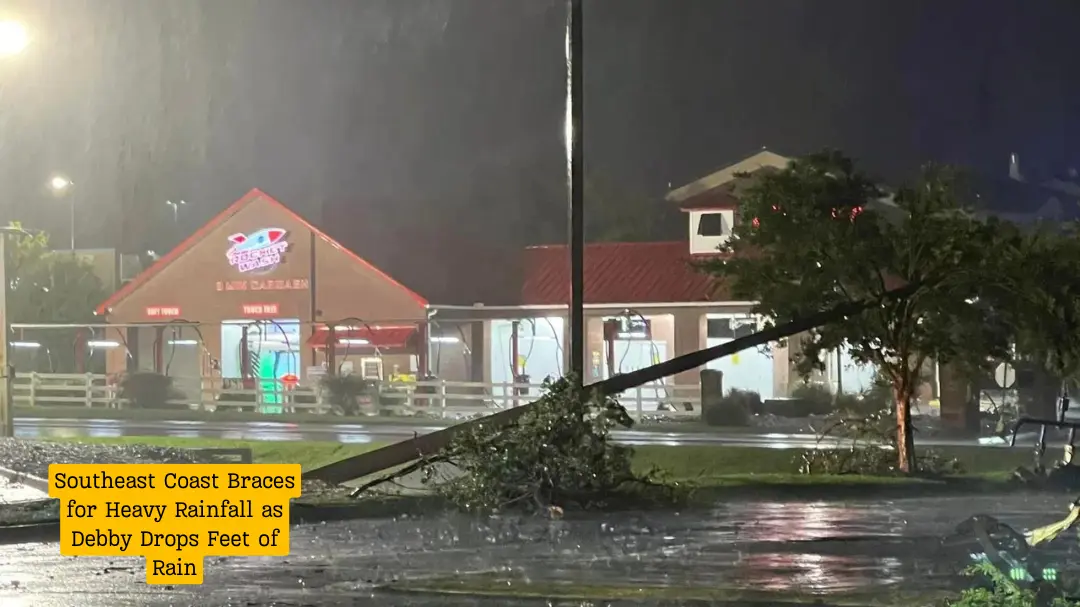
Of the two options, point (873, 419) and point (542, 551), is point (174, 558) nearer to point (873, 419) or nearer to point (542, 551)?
point (542, 551)

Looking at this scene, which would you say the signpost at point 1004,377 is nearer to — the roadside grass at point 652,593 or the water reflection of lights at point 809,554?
the water reflection of lights at point 809,554

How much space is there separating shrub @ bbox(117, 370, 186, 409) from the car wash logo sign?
4003 mm

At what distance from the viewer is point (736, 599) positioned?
6.57 m

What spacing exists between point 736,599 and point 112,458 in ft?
24.8

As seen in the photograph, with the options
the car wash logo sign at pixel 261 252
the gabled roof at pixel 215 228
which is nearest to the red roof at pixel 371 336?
the gabled roof at pixel 215 228

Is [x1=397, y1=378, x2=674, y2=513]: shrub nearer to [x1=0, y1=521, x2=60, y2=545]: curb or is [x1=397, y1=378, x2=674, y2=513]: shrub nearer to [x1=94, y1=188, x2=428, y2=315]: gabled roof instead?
[x1=0, y1=521, x2=60, y2=545]: curb

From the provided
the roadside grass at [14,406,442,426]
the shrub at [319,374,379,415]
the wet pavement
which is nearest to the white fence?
the shrub at [319,374,379,415]

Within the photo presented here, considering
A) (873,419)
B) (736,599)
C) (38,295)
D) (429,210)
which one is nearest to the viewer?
(736,599)

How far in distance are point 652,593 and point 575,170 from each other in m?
4.97

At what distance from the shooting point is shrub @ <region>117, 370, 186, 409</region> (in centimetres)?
2184

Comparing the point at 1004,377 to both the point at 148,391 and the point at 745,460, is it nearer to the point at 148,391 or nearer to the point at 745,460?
the point at 745,460

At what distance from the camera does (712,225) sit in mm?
24312

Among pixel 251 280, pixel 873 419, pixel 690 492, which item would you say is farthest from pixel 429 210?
pixel 690 492
